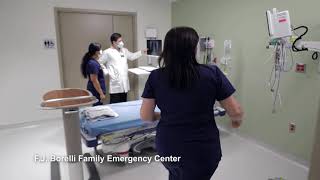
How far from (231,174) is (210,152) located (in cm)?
126

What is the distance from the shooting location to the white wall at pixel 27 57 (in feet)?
11.3

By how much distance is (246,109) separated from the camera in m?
3.15

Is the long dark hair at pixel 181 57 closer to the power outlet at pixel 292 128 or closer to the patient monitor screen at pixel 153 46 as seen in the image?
the power outlet at pixel 292 128

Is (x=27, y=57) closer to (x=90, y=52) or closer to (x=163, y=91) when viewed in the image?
(x=90, y=52)

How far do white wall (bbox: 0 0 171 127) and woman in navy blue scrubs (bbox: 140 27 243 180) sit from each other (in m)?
3.05

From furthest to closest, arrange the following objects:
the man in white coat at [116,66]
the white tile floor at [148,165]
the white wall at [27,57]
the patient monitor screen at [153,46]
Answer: the patient monitor screen at [153,46] → the man in white coat at [116,66] → the white wall at [27,57] → the white tile floor at [148,165]

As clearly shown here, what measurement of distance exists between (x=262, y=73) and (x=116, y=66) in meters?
2.11

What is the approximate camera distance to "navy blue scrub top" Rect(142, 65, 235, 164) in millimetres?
1194

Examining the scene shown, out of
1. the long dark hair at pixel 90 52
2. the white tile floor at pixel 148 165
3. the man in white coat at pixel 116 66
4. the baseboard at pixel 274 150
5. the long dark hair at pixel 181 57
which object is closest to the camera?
the long dark hair at pixel 181 57

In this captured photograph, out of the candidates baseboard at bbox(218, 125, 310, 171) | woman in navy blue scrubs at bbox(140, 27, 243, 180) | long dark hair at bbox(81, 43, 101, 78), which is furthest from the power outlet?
long dark hair at bbox(81, 43, 101, 78)

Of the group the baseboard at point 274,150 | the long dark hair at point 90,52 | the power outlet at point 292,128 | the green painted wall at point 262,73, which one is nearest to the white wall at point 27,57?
the long dark hair at point 90,52

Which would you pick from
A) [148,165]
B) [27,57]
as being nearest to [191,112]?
[148,165]

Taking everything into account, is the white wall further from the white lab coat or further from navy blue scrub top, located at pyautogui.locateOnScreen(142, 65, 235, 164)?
navy blue scrub top, located at pyautogui.locateOnScreen(142, 65, 235, 164)

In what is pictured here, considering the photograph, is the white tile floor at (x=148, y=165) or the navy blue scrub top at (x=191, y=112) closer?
the navy blue scrub top at (x=191, y=112)
